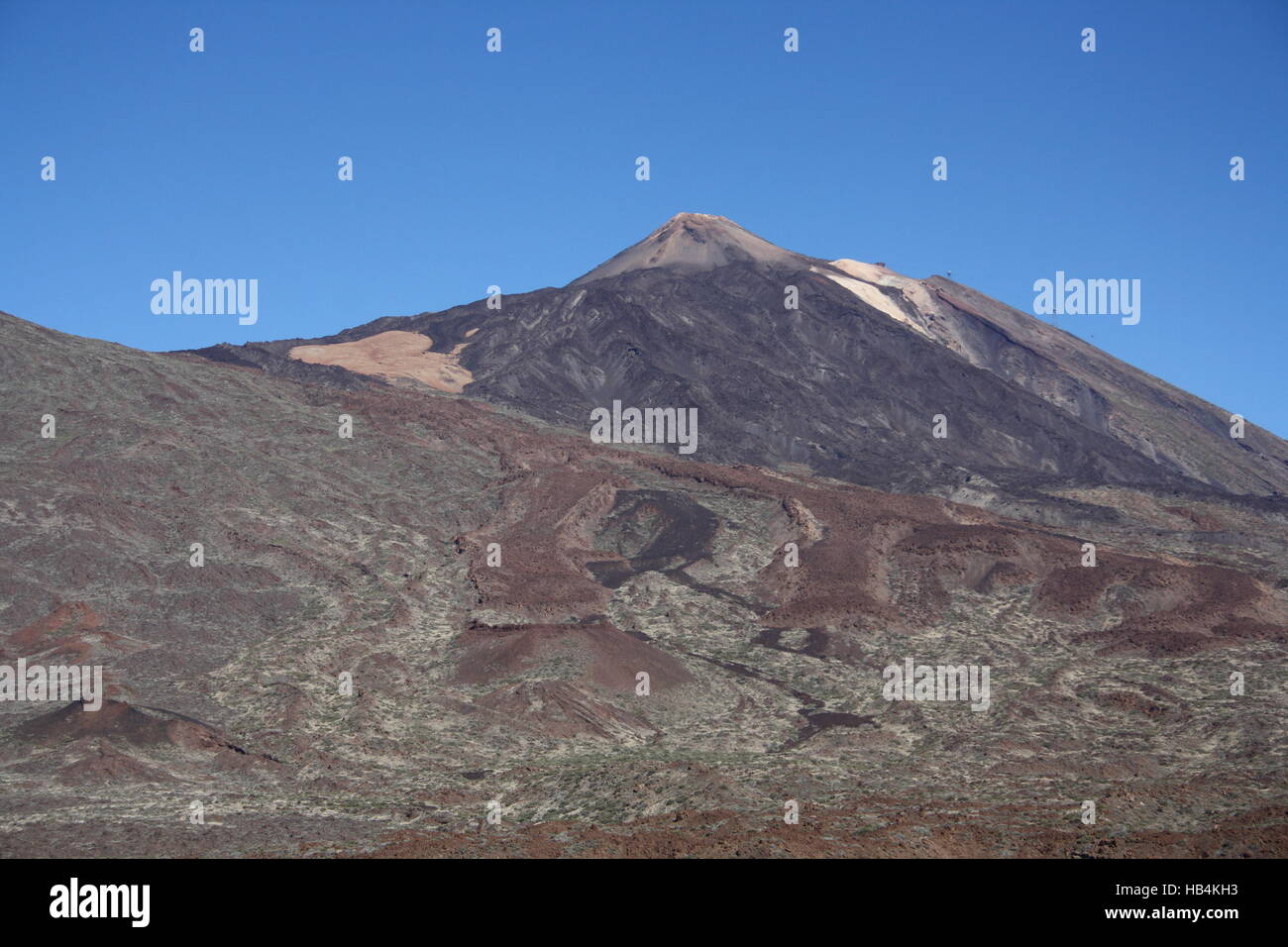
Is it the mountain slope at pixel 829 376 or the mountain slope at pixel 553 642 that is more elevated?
the mountain slope at pixel 829 376

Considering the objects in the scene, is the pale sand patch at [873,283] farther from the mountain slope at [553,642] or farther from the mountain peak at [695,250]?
the mountain slope at [553,642]

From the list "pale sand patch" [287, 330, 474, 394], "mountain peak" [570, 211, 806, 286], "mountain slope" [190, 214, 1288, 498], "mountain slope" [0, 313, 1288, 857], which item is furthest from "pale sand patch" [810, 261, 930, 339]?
"mountain slope" [0, 313, 1288, 857]

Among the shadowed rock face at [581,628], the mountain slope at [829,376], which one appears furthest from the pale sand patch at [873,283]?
the shadowed rock face at [581,628]

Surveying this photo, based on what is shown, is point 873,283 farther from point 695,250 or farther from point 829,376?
point 829,376

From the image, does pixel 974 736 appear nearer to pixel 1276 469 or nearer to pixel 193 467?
pixel 193 467

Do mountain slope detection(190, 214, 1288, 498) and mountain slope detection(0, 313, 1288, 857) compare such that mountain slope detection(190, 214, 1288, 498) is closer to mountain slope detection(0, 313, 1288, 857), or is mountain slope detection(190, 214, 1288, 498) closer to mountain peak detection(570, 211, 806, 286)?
mountain peak detection(570, 211, 806, 286)

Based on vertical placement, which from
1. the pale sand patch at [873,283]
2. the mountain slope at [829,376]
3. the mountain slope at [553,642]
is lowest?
the mountain slope at [553,642]
